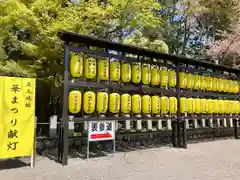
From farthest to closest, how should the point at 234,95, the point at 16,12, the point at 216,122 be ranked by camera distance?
the point at 216,122, the point at 234,95, the point at 16,12

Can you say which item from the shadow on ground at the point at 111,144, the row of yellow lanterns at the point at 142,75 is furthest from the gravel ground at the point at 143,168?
the row of yellow lanterns at the point at 142,75

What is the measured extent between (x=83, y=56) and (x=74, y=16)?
7.65ft

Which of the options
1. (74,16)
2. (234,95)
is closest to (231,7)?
(234,95)

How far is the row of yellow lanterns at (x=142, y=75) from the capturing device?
7711 mm

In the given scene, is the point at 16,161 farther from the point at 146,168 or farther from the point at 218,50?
the point at 218,50

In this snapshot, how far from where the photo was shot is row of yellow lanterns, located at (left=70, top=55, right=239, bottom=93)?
7711mm

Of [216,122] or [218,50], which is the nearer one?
[216,122]

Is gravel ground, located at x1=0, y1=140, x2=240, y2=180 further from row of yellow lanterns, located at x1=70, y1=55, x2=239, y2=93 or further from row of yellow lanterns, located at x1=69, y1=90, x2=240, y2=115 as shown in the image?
row of yellow lanterns, located at x1=70, y1=55, x2=239, y2=93

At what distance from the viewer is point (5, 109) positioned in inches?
241

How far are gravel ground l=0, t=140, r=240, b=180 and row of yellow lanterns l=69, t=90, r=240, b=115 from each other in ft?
4.98

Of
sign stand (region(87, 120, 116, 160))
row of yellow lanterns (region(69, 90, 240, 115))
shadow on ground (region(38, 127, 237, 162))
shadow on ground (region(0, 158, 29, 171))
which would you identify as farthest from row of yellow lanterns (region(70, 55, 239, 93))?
shadow on ground (region(0, 158, 29, 171))

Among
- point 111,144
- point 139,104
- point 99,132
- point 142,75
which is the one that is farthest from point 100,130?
point 142,75

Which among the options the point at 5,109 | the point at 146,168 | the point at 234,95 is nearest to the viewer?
the point at 5,109

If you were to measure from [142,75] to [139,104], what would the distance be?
1088mm
